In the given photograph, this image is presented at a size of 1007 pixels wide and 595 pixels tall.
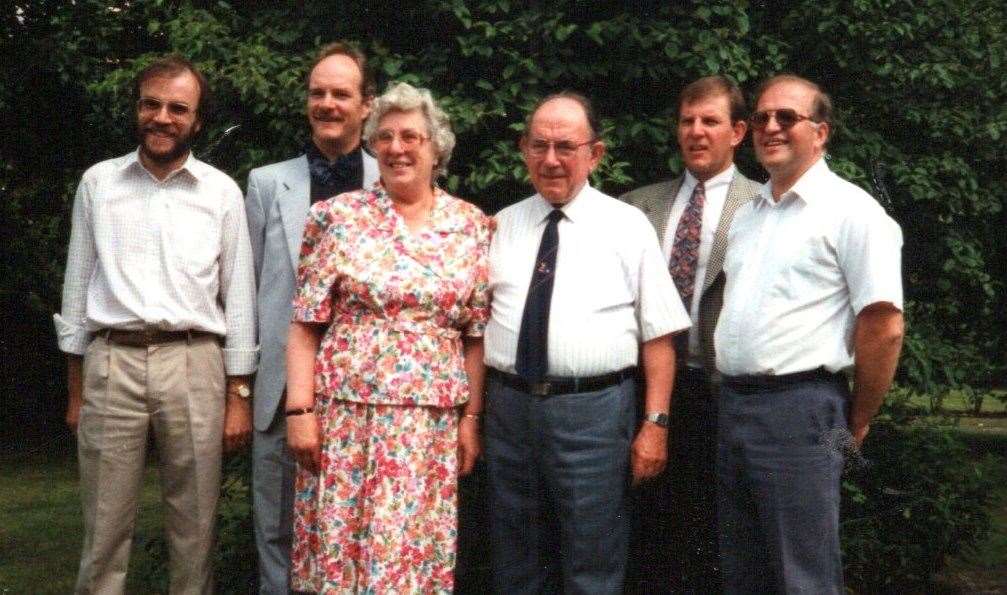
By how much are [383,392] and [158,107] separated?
1.27 metres

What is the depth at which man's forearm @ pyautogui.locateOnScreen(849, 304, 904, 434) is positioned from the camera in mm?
3592

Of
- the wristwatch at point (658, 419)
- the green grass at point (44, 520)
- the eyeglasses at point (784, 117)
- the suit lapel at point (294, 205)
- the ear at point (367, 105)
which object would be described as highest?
the ear at point (367, 105)

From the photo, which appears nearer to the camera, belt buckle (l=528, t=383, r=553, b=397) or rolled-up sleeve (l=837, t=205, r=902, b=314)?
rolled-up sleeve (l=837, t=205, r=902, b=314)

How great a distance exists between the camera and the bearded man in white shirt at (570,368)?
389 cm

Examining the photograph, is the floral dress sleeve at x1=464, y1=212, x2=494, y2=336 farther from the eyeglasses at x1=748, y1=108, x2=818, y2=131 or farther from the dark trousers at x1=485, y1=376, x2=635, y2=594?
the eyeglasses at x1=748, y1=108, x2=818, y2=131

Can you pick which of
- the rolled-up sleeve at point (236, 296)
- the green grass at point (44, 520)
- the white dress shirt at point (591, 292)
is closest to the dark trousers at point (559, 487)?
the white dress shirt at point (591, 292)

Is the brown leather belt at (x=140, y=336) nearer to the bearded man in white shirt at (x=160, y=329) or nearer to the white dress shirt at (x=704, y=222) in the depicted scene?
the bearded man in white shirt at (x=160, y=329)

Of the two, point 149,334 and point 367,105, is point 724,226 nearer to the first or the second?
point 367,105

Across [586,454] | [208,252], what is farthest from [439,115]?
[586,454]

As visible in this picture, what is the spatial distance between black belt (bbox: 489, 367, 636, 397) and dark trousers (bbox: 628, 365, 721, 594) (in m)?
0.44

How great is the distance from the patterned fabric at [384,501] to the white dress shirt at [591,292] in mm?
394

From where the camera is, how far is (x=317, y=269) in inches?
151

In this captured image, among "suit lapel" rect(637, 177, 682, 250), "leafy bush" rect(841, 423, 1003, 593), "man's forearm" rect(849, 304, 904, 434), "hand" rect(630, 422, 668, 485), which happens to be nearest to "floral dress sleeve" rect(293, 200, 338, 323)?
"hand" rect(630, 422, 668, 485)

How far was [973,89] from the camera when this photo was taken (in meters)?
6.23
